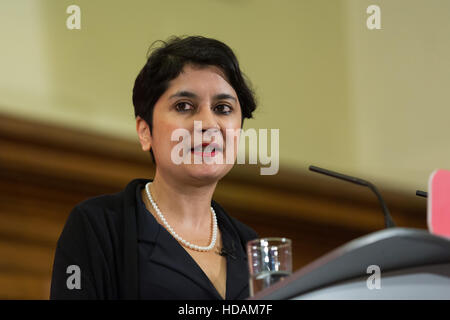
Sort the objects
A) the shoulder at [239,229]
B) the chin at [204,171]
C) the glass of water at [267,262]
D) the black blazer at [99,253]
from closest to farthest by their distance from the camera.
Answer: the glass of water at [267,262] < the black blazer at [99,253] < the chin at [204,171] < the shoulder at [239,229]

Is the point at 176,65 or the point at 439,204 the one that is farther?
the point at 176,65

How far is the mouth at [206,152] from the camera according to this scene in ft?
4.09

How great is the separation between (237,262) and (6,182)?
971mm

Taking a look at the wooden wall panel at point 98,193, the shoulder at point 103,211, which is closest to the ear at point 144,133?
the shoulder at point 103,211

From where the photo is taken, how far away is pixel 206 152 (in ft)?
4.11

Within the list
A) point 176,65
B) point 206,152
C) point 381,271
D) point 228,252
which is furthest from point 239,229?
point 381,271

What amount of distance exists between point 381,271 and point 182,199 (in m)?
0.53

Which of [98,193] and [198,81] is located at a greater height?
[198,81]

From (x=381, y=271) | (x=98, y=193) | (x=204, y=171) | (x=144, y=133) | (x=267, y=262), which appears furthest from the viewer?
(x=98, y=193)

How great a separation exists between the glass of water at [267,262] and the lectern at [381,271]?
0.16 metres

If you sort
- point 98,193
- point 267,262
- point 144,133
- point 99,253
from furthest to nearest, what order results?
point 98,193 < point 144,133 < point 99,253 < point 267,262

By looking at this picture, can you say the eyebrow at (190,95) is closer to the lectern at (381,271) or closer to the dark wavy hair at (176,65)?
the dark wavy hair at (176,65)

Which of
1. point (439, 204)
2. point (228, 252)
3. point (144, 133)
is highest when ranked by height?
point (144, 133)

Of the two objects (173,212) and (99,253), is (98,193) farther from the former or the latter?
(99,253)
